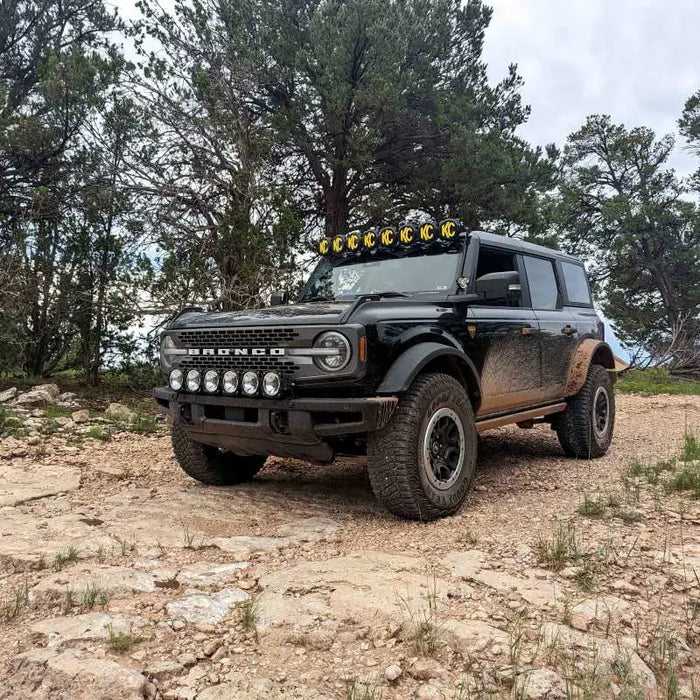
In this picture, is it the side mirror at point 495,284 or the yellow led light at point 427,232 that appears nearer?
the side mirror at point 495,284

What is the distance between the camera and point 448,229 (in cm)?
436

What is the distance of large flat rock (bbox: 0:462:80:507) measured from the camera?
4086 mm

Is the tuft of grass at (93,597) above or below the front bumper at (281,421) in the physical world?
below

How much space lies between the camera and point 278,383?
3.34 m

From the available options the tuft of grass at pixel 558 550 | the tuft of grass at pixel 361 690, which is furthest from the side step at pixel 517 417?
the tuft of grass at pixel 361 690

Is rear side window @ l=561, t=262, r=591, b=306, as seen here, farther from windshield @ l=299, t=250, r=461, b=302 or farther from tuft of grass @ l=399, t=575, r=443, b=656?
tuft of grass @ l=399, t=575, r=443, b=656

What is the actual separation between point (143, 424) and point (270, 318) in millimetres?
4147

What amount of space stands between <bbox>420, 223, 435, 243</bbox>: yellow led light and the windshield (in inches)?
4.3

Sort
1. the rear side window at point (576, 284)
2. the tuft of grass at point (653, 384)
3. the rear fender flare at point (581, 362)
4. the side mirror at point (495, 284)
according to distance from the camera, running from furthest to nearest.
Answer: the tuft of grass at point (653, 384), the rear side window at point (576, 284), the rear fender flare at point (581, 362), the side mirror at point (495, 284)

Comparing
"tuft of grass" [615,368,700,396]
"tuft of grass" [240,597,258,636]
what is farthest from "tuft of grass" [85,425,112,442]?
"tuft of grass" [615,368,700,396]

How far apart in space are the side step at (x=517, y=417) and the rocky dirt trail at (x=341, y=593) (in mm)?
479

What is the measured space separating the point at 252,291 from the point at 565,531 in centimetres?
628

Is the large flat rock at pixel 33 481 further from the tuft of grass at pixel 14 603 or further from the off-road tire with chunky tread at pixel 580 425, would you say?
the off-road tire with chunky tread at pixel 580 425

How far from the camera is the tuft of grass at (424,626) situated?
207 cm
